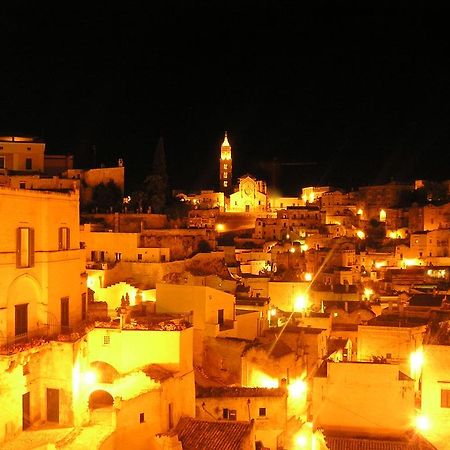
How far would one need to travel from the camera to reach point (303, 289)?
113ft

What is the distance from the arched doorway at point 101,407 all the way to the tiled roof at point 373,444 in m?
5.69

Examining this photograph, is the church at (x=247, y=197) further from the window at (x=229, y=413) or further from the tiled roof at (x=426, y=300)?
the window at (x=229, y=413)

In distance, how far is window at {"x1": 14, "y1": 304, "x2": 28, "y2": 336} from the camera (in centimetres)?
1574

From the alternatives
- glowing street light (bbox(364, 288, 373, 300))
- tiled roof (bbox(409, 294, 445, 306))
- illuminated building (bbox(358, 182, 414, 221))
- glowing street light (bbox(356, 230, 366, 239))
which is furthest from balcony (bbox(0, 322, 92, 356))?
illuminated building (bbox(358, 182, 414, 221))

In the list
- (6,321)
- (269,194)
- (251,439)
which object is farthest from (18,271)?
(269,194)

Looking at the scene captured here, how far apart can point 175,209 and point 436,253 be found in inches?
862

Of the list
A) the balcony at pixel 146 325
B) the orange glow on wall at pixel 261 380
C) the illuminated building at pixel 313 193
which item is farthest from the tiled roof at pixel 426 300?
the illuminated building at pixel 313 193

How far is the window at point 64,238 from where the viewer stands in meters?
17.4

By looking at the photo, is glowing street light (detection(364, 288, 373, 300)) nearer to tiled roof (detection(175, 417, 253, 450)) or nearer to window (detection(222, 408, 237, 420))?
window (detection(222, 408, 237, 420))

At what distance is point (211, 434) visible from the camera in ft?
51.3

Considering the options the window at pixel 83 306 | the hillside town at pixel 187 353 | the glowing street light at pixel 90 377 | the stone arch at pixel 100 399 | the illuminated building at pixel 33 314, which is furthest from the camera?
the window at pixel 83 306

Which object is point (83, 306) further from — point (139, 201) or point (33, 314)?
point (139, 201)

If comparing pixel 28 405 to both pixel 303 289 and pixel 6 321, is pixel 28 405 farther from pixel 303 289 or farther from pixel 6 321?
pixel 303 289

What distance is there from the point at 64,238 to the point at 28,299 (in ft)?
7.26
